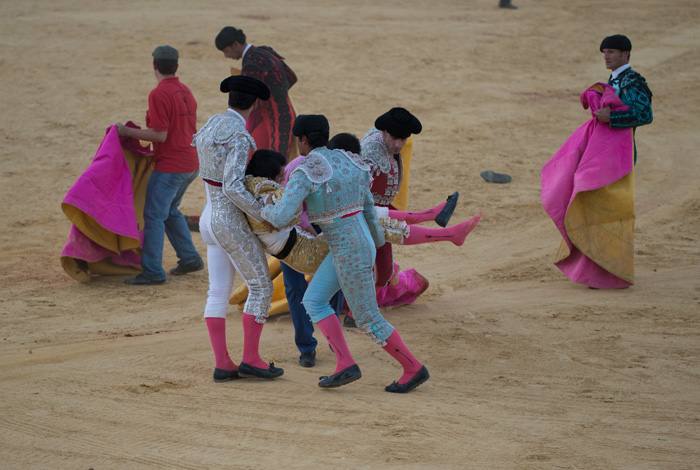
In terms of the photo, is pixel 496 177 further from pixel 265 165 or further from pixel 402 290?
pixel 265 165

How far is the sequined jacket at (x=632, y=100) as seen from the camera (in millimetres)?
8578

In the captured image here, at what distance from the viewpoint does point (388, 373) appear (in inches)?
→ 276

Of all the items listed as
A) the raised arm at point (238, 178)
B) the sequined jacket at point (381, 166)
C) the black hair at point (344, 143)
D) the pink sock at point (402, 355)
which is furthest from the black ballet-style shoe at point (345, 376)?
the sequined jacket at point (381, 166)

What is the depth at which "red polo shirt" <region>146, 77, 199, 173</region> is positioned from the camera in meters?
8.83

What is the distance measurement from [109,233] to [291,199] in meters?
3.56

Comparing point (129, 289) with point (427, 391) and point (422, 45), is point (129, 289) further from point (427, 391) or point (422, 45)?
point (422, 45)

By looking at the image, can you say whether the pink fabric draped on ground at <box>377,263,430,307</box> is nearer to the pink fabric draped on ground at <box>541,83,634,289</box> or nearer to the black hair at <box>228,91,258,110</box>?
the pink fabric draped on ground at <box>541,83,634,289</box>

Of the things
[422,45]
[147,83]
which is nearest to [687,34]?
[422,45]

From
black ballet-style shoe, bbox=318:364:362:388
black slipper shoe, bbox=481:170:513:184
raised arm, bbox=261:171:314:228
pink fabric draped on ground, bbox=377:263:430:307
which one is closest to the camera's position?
raised arm, bbox=261:171:314:228

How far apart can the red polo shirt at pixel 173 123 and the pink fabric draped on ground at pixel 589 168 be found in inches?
121

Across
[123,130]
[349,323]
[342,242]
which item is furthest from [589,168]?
[123,130]

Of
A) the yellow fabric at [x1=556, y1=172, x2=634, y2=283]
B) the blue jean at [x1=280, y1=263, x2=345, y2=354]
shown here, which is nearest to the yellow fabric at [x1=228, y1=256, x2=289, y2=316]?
the blue jean at [x1=280, y1=263, x2=345, y2=354]

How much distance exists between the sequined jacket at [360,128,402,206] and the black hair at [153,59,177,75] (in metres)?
2.24

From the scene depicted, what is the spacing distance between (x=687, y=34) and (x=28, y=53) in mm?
11770
